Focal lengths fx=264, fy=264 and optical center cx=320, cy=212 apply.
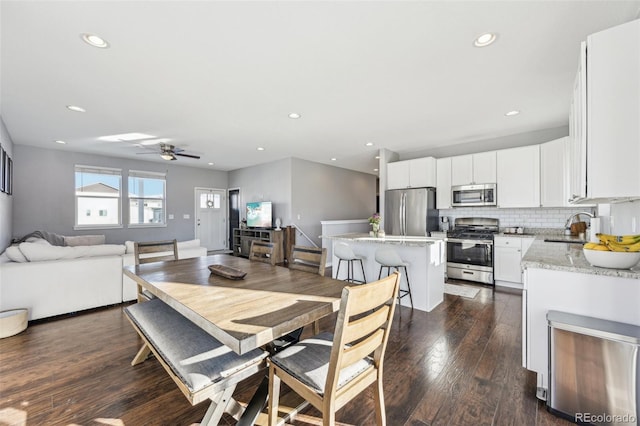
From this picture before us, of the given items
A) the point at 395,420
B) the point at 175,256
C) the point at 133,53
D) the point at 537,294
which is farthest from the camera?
the point at 175,256

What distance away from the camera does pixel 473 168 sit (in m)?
4.91

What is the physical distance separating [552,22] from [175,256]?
12.8ft

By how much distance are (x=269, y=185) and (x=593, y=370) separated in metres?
6.62

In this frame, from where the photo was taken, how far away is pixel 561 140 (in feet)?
13.0

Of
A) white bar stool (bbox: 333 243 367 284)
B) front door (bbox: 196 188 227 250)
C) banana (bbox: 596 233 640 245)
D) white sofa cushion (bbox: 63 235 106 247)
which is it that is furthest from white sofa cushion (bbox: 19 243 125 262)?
banana (bbox: 596 233 640 245)

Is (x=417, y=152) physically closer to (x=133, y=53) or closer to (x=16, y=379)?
(x=133, y=53)

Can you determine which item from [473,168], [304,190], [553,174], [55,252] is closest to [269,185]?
[304,190]

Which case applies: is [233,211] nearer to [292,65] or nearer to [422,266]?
[422,266]

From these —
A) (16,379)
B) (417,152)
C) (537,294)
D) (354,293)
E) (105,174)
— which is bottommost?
(16,379)

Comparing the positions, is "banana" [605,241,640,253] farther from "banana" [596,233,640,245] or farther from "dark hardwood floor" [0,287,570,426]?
"dark hardwood floor" [0,287,570,426]

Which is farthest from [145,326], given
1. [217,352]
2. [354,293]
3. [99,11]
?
[99,11]

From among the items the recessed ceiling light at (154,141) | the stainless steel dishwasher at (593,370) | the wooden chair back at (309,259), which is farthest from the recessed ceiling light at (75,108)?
the stainless steel dishwasher at (593,370)

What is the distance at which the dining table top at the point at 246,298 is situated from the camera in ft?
3.57

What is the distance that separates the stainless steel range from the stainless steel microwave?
0.46 metres
